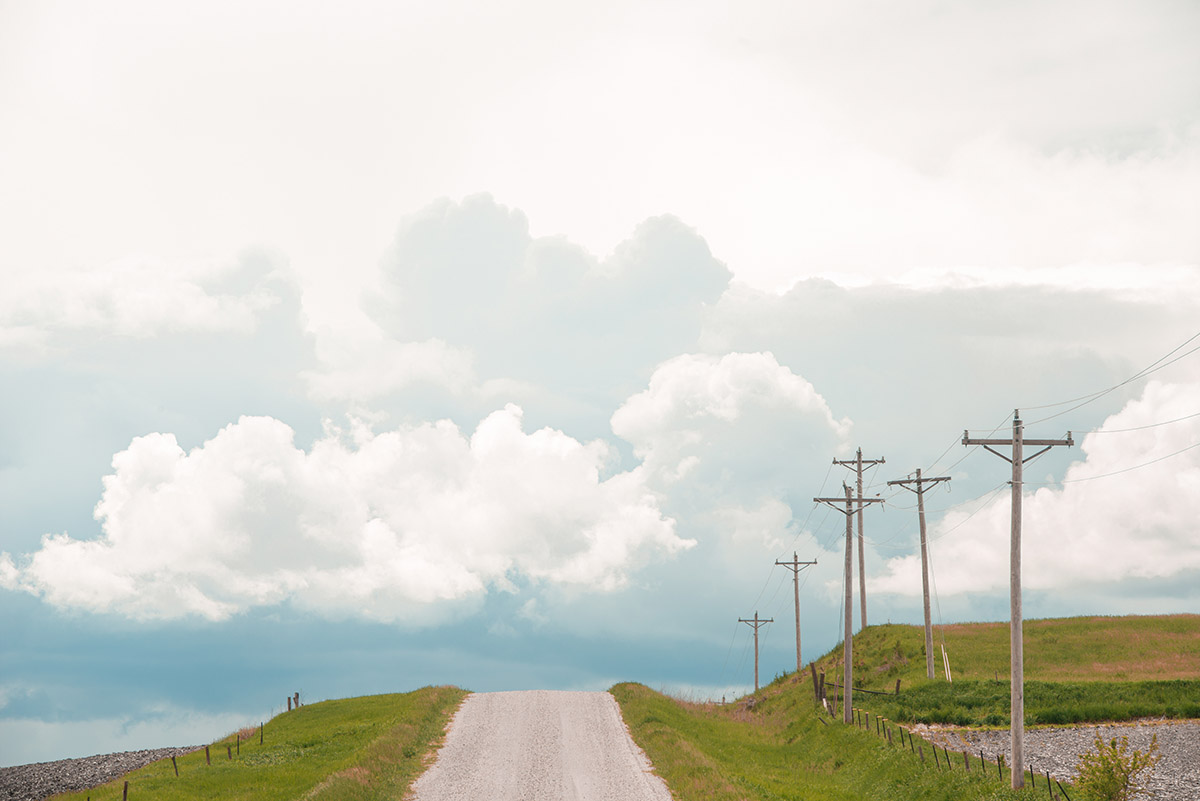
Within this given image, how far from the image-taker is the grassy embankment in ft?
154

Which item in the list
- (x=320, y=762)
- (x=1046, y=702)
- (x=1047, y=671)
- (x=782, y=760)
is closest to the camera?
(x=320, y=762)

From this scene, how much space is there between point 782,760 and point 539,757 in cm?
1402

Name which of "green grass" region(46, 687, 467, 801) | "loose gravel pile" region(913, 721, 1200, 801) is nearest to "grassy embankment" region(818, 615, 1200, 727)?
"loose gravel pile" region(913, 721, 1200, 801)

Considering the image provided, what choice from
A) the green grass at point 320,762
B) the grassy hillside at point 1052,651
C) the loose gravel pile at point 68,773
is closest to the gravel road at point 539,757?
the green grass at point 320,762

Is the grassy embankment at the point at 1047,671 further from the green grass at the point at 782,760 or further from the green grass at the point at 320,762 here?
the green grass at the point at 320,762

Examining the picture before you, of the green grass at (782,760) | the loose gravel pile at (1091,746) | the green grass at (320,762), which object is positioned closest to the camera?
the green grass at (782,760)

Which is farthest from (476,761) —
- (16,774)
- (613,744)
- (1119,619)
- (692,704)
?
(1119,619)

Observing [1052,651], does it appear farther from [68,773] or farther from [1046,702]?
[68,773]

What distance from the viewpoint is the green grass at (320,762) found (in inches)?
1249

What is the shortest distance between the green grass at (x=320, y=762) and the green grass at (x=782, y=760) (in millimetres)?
9908

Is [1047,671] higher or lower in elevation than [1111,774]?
lower

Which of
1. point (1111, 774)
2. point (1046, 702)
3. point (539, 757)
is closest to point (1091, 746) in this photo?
point (1046, 702)

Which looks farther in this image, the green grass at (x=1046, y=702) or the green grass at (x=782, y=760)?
the green grass at (x=1046, y=702)

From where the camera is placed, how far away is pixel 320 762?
3997 centimetres
